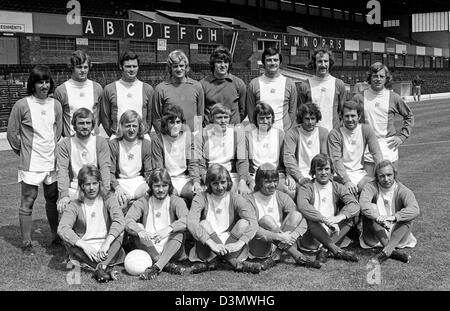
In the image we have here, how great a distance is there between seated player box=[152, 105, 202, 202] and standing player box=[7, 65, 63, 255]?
105cm

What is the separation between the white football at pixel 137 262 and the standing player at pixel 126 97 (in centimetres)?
145

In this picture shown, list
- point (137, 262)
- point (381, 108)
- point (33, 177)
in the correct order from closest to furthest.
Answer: point (137, 262), point (33, 177), point (381, 108)

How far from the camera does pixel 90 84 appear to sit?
568 cm

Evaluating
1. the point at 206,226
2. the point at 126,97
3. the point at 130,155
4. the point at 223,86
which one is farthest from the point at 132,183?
the point at 223,86

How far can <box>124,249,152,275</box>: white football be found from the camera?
4539 millimetres

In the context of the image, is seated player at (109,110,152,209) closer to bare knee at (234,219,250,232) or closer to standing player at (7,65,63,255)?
standing player at (7,65,63,255)

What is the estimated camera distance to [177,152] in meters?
5.30

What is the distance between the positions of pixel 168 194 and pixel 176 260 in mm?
607

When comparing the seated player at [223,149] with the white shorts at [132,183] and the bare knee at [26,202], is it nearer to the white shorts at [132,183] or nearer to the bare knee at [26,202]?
the white shorts at [132,183]

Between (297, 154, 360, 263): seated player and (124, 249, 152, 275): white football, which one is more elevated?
(297, 154, 360, 263): seated player

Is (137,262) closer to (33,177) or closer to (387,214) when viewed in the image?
(33,177)

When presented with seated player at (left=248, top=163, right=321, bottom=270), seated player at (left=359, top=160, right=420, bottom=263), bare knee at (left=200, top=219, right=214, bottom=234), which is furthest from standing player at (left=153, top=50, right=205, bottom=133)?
seated player at (left=359, top=160, right=420, bottom=263)

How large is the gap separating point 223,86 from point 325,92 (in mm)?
1117

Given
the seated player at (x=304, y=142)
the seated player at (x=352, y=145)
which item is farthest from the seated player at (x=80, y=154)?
the seated player at (x=352, y=145)
